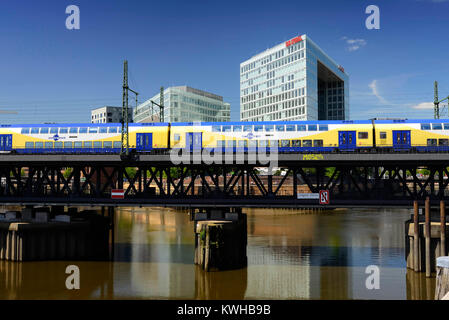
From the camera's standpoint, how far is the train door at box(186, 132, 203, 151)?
48.4 meters

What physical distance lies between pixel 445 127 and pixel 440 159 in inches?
370

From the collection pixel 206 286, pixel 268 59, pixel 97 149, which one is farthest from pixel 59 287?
pixel 268 59

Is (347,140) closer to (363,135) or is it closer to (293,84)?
A: (363,135)

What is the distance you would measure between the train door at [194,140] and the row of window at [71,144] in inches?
362

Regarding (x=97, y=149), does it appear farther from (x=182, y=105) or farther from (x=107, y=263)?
(x=182, y=105)

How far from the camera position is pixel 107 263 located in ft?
162

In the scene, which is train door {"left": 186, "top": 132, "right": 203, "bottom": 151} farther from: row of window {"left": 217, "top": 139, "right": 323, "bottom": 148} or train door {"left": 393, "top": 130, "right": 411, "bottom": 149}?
train door {"left": 393, "top": 130, "right": 411, "bottom": 149}

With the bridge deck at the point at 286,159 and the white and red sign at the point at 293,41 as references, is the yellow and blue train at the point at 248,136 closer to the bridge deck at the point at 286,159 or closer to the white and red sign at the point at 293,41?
the bridge deck at the point at 286,159

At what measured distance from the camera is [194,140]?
48719 mm

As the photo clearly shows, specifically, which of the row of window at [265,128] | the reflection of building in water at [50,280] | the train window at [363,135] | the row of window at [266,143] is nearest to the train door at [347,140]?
the train window at [363,135]

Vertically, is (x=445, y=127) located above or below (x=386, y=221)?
above

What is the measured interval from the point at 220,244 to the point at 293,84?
12779 centimetres

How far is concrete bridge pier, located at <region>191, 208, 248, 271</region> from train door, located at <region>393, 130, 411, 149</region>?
20.0 meters

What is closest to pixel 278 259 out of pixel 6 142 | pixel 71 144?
pixel 71 144
